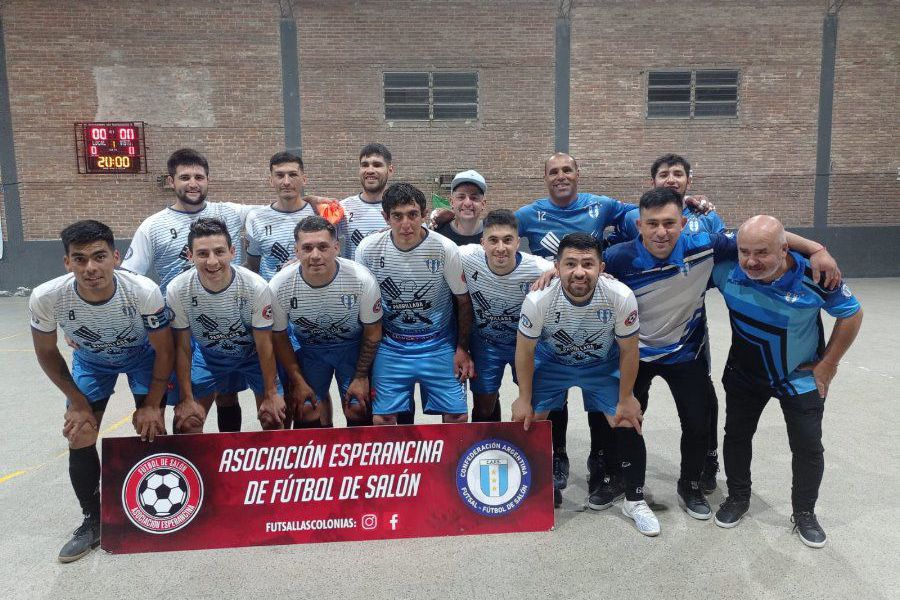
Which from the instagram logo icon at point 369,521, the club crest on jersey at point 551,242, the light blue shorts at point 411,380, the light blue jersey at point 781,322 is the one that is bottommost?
the instagram logo icon at point 369,521

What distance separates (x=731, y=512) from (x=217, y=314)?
3051 mm

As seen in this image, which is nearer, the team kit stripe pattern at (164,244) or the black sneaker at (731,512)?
the black sneaker at (731,512)

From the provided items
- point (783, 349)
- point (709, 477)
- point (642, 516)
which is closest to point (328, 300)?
point (642, 516)

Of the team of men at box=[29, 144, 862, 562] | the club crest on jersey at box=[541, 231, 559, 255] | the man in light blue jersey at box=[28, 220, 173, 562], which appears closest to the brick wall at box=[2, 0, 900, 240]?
the club crest on jersey at box=[541, 231, 559, 255]

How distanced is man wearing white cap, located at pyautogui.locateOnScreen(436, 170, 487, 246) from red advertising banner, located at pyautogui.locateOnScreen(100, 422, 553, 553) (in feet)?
4.93

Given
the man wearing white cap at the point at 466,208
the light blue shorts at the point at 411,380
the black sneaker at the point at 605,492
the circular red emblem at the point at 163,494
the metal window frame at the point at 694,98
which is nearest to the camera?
the circular red emblem at the point at 163,494

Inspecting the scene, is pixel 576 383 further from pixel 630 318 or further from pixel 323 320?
pixel 323 320

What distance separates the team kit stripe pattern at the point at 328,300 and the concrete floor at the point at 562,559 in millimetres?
1229

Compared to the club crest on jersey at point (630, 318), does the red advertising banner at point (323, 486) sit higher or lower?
lower

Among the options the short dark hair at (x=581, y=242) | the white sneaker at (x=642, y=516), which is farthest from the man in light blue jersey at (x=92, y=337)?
the white sneaker at (x=642, y=516)

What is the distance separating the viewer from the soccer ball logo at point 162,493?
3000 mm

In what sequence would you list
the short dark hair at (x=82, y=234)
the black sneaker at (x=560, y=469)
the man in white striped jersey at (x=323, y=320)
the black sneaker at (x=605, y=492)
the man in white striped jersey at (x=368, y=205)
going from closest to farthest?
1. the short dark hair at (x=82, y=234)
2. the man in white striped jersey at (x=323, y=320)
3. the black sneaker at (x=605, y=492)
4. the black sneaker at (x=560, y=469)
5. the man in white striped jersey at (x=368, y=205)

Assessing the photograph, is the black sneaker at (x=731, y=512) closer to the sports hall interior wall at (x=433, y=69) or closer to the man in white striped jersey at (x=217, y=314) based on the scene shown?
the man in white striped jersey at (x=217, y=314)

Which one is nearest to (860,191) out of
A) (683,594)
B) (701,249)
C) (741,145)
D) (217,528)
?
(741,145)
